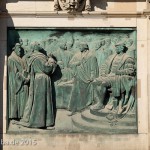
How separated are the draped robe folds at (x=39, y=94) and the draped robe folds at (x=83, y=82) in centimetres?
44

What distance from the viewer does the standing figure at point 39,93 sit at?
40.5 ft

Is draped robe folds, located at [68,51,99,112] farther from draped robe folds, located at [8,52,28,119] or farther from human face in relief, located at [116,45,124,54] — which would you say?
draped robe folds, located at [8,52,28,119]

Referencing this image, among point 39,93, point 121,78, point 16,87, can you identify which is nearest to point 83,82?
point 121,78

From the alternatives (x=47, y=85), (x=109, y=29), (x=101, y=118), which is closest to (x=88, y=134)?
(x=101, y=118)

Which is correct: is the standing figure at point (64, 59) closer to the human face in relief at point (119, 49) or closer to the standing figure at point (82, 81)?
the standing figure at point (82, 81)

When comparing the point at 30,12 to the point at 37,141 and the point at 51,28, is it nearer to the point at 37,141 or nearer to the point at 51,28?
the point at 51,28

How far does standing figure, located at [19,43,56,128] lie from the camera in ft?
40.5

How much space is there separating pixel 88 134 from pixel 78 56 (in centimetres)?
149

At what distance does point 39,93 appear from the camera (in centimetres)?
1237

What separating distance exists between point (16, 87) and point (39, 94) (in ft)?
1.51

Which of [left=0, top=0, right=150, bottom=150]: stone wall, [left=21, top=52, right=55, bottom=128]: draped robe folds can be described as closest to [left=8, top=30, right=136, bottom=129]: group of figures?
[left=21, top=52, right=55, bottom=128]: draped robe folds

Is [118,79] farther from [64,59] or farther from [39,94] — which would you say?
[39,94]

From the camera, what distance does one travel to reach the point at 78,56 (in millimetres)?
12516

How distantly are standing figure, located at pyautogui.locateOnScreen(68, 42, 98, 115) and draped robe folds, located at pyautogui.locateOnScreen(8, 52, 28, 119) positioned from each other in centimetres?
91
